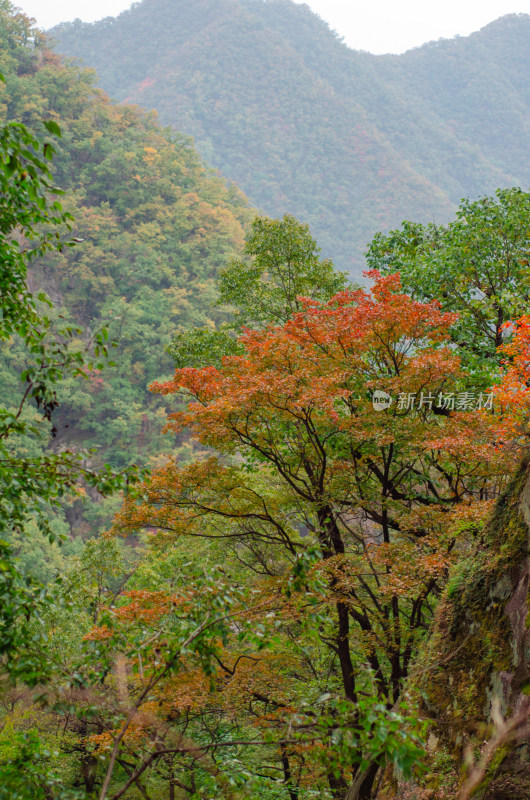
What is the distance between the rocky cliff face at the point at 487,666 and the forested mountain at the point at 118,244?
30.5 metres

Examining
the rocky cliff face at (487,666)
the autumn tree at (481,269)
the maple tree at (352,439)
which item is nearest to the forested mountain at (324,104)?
the autumn tree at (481,269)

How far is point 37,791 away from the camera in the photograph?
3.06 meters

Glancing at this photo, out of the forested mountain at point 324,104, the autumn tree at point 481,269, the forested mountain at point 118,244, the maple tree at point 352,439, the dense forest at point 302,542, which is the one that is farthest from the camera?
the forested mountain at point 324,104

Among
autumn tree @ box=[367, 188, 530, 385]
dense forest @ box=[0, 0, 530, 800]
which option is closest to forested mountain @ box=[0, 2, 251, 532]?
dense forest @ box=[0, 0, 530, 800]

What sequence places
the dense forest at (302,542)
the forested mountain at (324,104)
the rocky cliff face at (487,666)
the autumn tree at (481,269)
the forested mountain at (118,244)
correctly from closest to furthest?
the dense forest at (302,542)
the rocky cliff face at (487,666)
the autumn tree at (481,269)
the forested mountain at (118,244)
the forested mountain at (324,104)

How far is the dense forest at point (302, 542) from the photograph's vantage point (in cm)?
303

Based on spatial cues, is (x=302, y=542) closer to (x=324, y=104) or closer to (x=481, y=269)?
(x=481, y=269)

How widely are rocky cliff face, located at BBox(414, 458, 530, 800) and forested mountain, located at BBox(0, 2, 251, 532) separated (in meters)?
30.5

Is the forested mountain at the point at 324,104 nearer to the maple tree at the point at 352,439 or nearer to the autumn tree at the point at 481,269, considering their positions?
the autumn tree at the point at 481,269

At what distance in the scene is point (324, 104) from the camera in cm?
9194

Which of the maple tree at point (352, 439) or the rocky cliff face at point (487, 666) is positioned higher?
the maple tree at point (352, 439)

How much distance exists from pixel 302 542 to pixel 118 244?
3654 cm

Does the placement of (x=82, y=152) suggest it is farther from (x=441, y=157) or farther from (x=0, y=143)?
(x=441, y=157)

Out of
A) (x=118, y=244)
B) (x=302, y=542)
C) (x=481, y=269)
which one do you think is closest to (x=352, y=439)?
(x=302, y=542)
